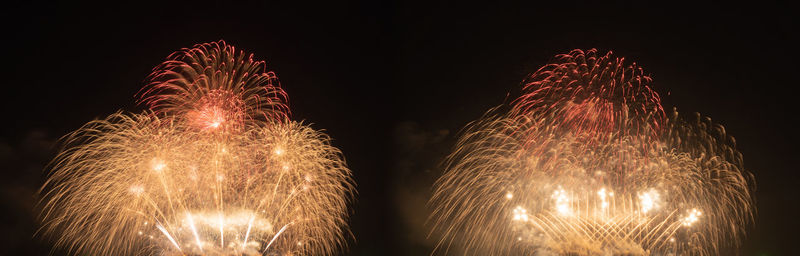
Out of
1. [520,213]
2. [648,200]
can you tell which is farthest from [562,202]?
[648,200]

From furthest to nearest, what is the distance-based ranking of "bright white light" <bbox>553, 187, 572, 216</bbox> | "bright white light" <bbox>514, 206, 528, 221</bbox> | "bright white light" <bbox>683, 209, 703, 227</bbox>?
"bright white light" <bbox>514, 206, 528, 221</bbox>
"bright white light" <bbox>553, 187, 572, 216</bbox>
"bright white light" <bbox>683, 209, 703, 227</bbox>

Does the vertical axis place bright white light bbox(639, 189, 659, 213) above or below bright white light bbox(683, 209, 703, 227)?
above

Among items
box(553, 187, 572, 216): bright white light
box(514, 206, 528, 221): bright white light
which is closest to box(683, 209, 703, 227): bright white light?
box(553, 187, 572, 216): bright white light

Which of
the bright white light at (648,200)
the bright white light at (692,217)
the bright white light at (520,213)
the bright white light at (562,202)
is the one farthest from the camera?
the bright white light at (520,213)

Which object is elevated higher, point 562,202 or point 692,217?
point 692,217

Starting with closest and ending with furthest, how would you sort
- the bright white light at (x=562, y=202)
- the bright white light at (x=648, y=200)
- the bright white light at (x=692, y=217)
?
the bright white light at (x=692, y=217)
the bright white light at (x=648, y=200)
the bright white light at (x=562, y=202)

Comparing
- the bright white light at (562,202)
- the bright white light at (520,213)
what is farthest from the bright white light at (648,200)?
the bright white light at (520,213)

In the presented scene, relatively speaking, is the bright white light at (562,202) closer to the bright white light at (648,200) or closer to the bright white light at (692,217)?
the bright white light at (648,200)

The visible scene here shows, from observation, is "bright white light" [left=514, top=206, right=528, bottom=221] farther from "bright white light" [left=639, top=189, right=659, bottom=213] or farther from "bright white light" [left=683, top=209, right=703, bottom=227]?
"bright white light" [left=683, top=209, right=703, bottom=227]

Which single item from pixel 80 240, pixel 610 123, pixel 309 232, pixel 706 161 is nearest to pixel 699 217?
pixel 706 161

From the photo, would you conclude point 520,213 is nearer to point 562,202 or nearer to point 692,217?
point 562,202

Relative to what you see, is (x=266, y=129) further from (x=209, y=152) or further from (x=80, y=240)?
(x=80, y=240)

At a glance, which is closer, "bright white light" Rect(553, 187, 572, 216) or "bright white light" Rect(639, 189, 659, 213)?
"bright white light" Rect(639, 189, 659, 213)
